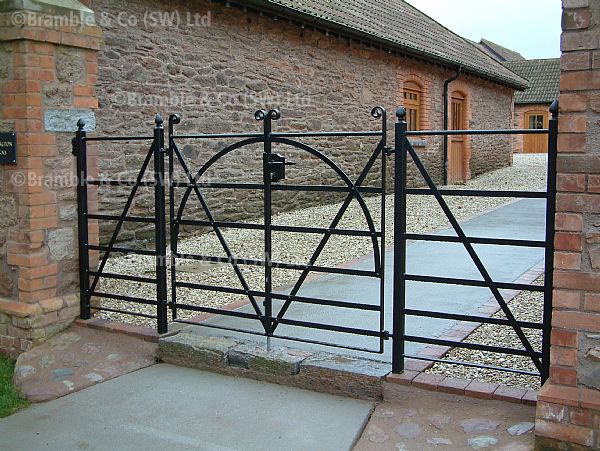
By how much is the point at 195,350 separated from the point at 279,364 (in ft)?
2.32

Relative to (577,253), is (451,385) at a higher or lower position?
lower

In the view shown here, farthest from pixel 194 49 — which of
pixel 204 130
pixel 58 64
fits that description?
pixel 58 64

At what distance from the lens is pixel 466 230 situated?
1086cm

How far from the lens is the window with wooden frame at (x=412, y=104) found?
16.7m

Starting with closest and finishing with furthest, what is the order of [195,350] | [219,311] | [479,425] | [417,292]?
[479,425] → [195,350] → [219,311] → [417,292]

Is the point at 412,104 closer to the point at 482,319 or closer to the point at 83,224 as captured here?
the point at 83,224

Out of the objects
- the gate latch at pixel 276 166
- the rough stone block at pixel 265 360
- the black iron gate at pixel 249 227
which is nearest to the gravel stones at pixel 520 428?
the black iron gate at pixel 249 227

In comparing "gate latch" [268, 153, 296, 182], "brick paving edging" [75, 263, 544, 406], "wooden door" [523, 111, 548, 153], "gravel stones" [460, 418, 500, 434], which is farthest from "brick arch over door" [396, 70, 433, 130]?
"wooden door" [523, 111, 548, 153]

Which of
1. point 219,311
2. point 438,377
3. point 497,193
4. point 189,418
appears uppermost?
point 497,193

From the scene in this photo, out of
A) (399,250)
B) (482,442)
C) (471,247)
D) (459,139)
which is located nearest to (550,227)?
(471,247)

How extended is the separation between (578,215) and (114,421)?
2820mm

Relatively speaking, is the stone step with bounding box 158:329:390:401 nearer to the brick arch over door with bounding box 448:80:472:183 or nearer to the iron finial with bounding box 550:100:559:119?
the iron finial with bounding box 550:100:559:119

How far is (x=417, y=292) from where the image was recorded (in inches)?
257

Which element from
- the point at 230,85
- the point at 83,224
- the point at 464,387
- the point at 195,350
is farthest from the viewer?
the point at 230,85
